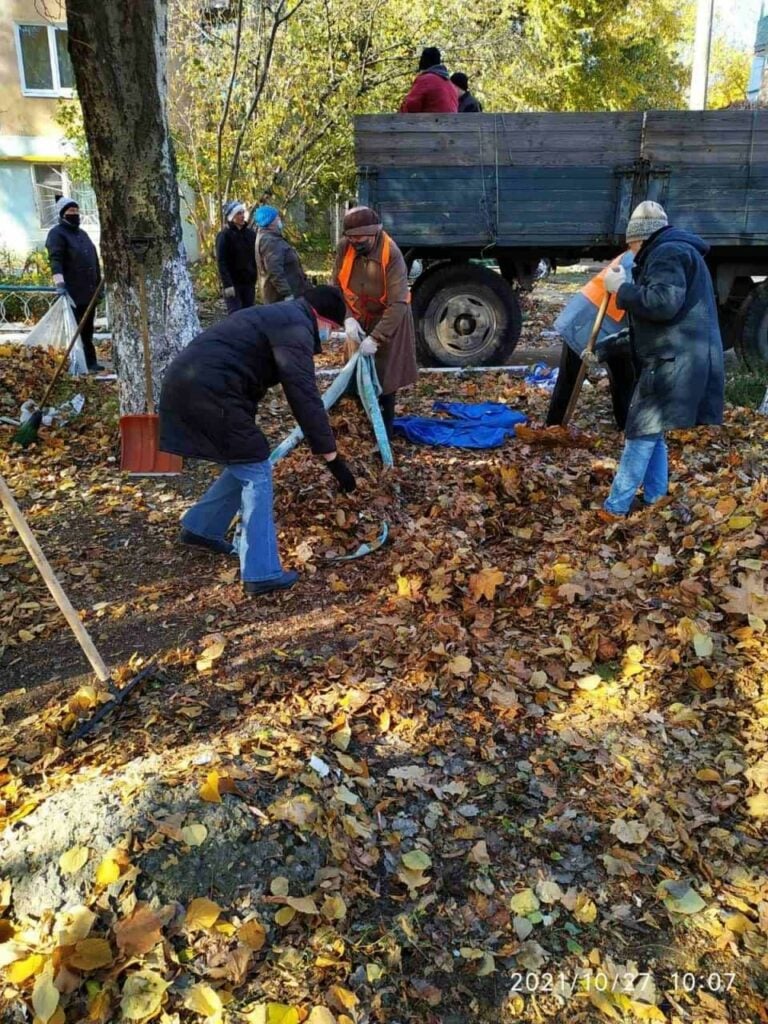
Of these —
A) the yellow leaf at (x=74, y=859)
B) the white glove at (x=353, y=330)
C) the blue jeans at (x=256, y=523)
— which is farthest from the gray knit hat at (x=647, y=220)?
the yellow leaf at (x=74, y=859)

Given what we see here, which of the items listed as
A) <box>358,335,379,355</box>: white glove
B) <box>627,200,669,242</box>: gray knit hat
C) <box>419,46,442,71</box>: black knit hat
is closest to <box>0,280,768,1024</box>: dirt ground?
<box>358,335,379,355</box>: white glove

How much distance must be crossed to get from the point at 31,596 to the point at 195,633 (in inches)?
40.0

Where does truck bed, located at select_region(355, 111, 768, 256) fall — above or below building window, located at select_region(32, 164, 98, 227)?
below

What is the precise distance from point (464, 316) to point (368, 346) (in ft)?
9.16

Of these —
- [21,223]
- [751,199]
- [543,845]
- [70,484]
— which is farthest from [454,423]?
[21,223]

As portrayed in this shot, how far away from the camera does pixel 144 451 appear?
5605 mm

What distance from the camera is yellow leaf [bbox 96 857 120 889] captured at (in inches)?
88.1

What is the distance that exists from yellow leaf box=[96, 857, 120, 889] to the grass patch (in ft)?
20.0

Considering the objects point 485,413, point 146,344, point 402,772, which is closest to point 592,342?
point 485,413

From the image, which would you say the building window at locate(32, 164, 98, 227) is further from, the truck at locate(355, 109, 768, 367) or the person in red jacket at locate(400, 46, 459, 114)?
the truck at locate(355, 109, 768, 367)

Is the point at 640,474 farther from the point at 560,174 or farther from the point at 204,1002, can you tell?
the point at 560,174

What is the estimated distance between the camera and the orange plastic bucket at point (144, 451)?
5562 mm

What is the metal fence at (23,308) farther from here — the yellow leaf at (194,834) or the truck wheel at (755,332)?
the yellow leaf at (194,834)
